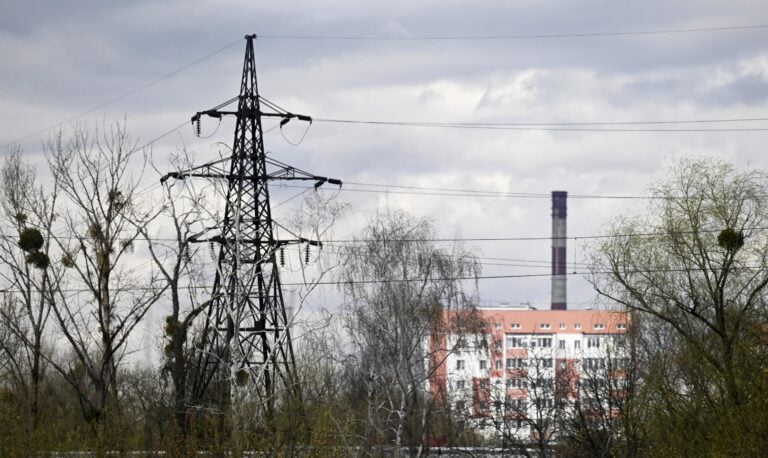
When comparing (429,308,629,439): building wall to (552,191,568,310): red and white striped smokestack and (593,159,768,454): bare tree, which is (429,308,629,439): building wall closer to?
(593,159,768,454): bare tree

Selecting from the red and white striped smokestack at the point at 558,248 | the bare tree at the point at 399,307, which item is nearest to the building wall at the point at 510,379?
the bare tree at the point at 399,307

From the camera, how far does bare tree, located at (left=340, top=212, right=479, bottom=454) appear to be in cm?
4319

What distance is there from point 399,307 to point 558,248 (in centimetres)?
10679

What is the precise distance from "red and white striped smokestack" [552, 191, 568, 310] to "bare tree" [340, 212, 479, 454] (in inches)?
3943

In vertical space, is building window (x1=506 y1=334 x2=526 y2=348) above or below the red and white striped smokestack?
below

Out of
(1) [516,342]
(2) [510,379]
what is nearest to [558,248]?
(1) [516,342]

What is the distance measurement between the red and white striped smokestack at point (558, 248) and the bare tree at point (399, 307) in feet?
329

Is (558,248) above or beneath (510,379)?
above

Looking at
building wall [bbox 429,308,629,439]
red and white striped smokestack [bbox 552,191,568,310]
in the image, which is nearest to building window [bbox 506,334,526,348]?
building wall [bbox 429,308,629,439]

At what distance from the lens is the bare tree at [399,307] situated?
142 ft

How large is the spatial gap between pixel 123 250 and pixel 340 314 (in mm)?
13794

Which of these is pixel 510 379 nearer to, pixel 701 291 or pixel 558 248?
pixel 701 291

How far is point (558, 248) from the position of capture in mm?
148375

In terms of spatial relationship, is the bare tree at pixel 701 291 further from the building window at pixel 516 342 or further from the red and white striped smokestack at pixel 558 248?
the red and white striped smokestack at pixel 558 248
